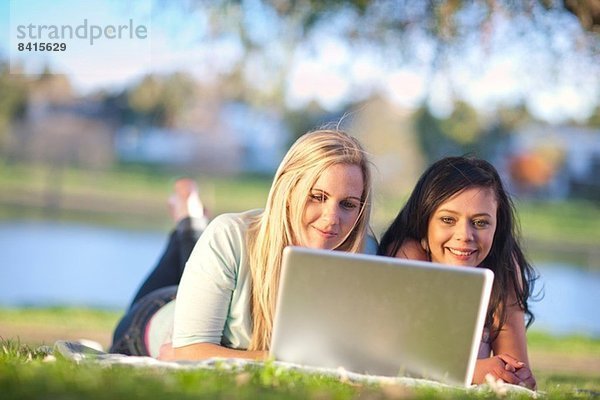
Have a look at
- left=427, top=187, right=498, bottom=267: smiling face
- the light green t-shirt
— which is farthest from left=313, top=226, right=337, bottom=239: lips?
left=427, top=187, right=498, bottom=267: smiling face

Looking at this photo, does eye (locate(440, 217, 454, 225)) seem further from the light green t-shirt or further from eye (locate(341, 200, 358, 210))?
the light green t-shirt

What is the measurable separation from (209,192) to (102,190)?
18.7ft

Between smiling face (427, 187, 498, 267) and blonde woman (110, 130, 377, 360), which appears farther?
smiling face (427, 187, 498, 267)

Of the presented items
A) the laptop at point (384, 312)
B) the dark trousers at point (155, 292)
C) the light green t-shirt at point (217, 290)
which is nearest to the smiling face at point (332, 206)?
the light green t-shirt at point (217, 290)

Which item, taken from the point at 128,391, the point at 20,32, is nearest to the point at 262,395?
the point at 128,391

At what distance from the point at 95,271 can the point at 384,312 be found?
1881cm

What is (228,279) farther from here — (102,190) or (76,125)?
(76,125)

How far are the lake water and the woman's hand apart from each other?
39.5 ft

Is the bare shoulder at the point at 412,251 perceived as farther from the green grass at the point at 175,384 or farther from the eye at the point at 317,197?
the green grass at the point at 175,384

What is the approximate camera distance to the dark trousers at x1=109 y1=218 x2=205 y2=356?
4.69m

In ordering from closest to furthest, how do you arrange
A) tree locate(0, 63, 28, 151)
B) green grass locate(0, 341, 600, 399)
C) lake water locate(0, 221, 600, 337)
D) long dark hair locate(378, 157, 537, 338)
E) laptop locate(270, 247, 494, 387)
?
1. green grass locate(0, 341, 600, 399)
2. laptop locate(270, 247, 494, 387)
3. long dark hair locate(378, 157, 537, 338)
4. lake water locate(0, 221, 600, 337)
5. tree locate(0, 63, 28, 151)

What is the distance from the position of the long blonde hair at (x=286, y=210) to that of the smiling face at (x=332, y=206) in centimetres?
2

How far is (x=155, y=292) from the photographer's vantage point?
491 cm

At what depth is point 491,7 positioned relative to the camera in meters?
7.25
